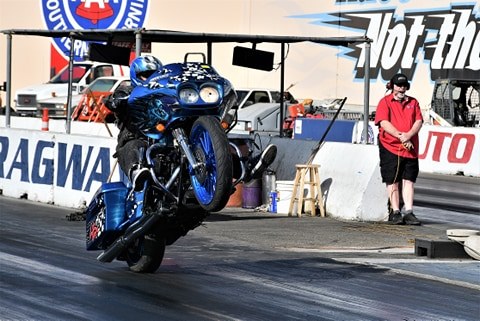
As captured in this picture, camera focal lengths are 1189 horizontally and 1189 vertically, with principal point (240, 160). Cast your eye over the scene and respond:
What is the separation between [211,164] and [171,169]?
62cm

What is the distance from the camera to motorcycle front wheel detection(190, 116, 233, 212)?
857cm

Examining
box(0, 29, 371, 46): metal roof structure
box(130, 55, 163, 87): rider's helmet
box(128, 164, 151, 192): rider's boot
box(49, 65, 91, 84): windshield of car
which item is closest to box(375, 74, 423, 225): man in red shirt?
box(0, 29, 371, 46): metal roof structure

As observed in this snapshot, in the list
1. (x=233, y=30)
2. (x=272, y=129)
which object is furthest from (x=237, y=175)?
(x=233, y=30)

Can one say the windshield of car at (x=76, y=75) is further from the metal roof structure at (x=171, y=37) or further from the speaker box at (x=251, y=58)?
the speaker box at (x=251, y=58)

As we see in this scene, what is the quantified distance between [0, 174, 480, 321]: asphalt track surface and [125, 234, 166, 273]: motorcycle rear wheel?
102 mm

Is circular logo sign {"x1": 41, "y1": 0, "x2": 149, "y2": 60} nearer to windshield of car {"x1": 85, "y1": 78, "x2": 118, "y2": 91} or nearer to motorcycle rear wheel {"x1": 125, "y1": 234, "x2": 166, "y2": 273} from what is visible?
windshield of car {"x1": 85, "y1": 78, "x2": 118, "y2": 91}

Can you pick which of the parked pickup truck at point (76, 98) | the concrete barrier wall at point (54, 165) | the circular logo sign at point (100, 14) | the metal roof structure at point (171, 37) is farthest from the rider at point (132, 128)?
the circular logo sign at point (100, 14)

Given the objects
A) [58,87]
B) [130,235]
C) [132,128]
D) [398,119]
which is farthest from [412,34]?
[130,235]

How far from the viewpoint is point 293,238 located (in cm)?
1312

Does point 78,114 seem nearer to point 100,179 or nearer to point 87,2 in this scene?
point 87,2

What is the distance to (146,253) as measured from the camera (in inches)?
383

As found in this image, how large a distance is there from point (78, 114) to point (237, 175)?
81.5 ft

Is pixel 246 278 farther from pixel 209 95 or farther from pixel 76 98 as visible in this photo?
pixel 76 98

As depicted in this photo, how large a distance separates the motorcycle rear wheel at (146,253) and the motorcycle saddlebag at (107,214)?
210mm
